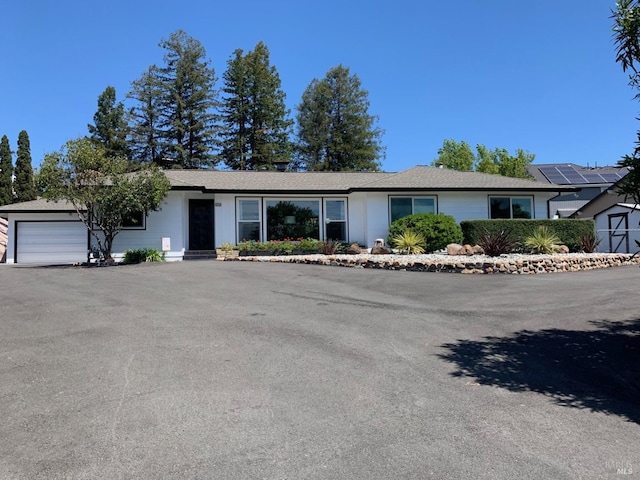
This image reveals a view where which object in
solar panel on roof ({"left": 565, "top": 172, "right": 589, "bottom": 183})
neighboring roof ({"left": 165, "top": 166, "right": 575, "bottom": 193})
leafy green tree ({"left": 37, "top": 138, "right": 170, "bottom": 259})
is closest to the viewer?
leafy green tree ({"left": 37, "top": 138, "right": 170, "bottom": 259})

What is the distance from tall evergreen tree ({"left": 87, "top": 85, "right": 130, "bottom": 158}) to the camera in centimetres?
3569

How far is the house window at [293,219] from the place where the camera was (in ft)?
62.9

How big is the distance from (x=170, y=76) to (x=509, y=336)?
36.8 metres

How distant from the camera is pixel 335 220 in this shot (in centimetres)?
1948

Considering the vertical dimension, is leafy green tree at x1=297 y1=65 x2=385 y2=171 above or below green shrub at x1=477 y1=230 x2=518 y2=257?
above

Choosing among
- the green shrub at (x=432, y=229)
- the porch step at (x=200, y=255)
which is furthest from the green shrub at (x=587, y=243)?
the porch step at (x=200, y=255)

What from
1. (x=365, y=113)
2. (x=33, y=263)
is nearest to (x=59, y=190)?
(x=33, y=263)

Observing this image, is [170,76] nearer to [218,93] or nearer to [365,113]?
[218,93]

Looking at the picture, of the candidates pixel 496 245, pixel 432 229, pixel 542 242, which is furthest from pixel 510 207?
pixel 496 245

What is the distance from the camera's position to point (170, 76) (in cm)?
3662

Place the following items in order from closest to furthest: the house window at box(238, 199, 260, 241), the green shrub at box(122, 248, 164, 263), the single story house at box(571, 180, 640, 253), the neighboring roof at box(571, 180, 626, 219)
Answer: the green shrub at box(122, 248, 164, 263), the house window at box(238, 199, 260, 241), the single story house at box(571, 180, 640, 253), the neighboring roof at box(571, 180, 626, 219)

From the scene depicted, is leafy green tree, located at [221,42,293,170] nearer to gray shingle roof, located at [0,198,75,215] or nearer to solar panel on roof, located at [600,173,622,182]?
gray shingle roof, located at [0,198,75,215]

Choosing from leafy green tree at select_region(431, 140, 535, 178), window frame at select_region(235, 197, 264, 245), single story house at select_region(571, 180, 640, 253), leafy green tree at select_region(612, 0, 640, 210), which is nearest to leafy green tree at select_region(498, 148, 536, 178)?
leafy green tree at select_region(431, 140, 535, 178)

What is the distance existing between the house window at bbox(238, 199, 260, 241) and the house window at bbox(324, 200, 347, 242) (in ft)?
9.67
